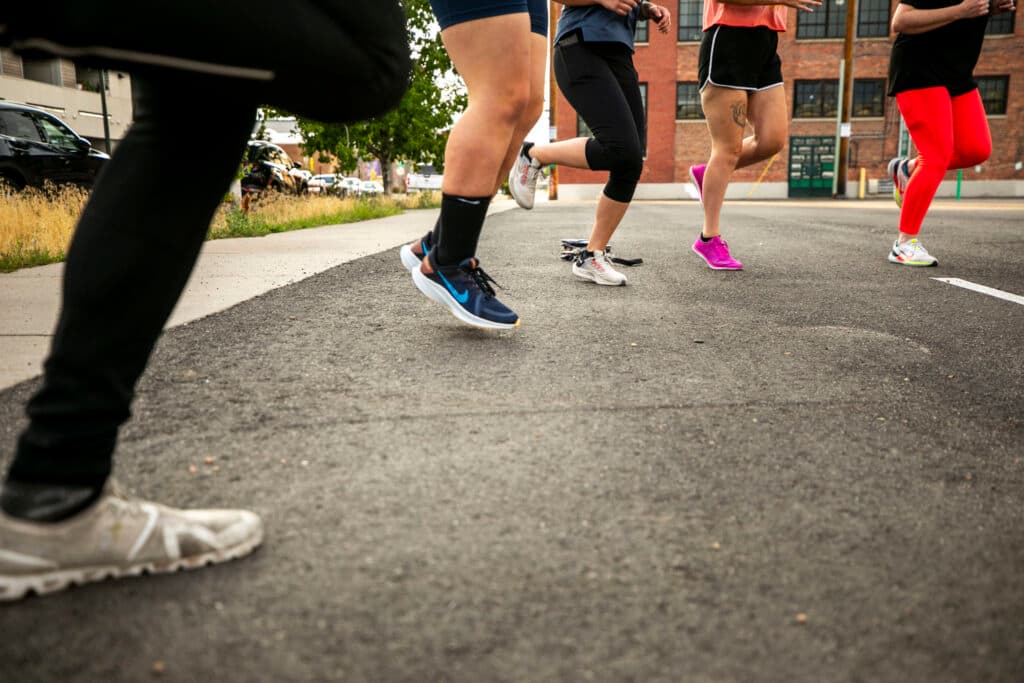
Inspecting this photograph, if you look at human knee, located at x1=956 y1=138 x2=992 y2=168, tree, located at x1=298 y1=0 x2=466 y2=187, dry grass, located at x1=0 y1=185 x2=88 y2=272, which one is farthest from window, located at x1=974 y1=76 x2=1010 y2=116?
dry grass, located at x1=0 y1=185 x2=88 y2=272

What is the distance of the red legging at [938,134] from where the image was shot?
4953mm

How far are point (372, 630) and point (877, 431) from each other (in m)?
1.35

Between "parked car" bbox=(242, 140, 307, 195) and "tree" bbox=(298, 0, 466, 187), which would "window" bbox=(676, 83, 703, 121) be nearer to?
"tree" bbox=(298, 0, 466, 187)

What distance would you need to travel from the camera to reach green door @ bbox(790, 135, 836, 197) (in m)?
37.4

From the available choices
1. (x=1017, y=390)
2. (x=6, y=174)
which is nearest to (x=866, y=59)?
(x=6, y=174)

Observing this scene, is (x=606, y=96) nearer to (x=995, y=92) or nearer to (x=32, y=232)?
(x=32, y=232)

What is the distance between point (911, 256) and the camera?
5.27m

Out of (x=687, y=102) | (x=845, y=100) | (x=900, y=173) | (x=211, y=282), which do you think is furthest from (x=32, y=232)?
(x=687, y=102)

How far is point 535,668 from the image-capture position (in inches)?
38.8

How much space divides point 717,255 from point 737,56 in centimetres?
121

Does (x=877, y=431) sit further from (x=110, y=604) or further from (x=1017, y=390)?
(x=110, y=604)

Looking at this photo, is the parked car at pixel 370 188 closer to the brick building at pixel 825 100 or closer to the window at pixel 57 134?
the brick building at pixel 825 100

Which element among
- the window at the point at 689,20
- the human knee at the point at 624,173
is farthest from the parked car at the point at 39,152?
the window at the point at 689,20

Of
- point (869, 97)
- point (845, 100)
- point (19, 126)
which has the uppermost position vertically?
point (869, 97)
